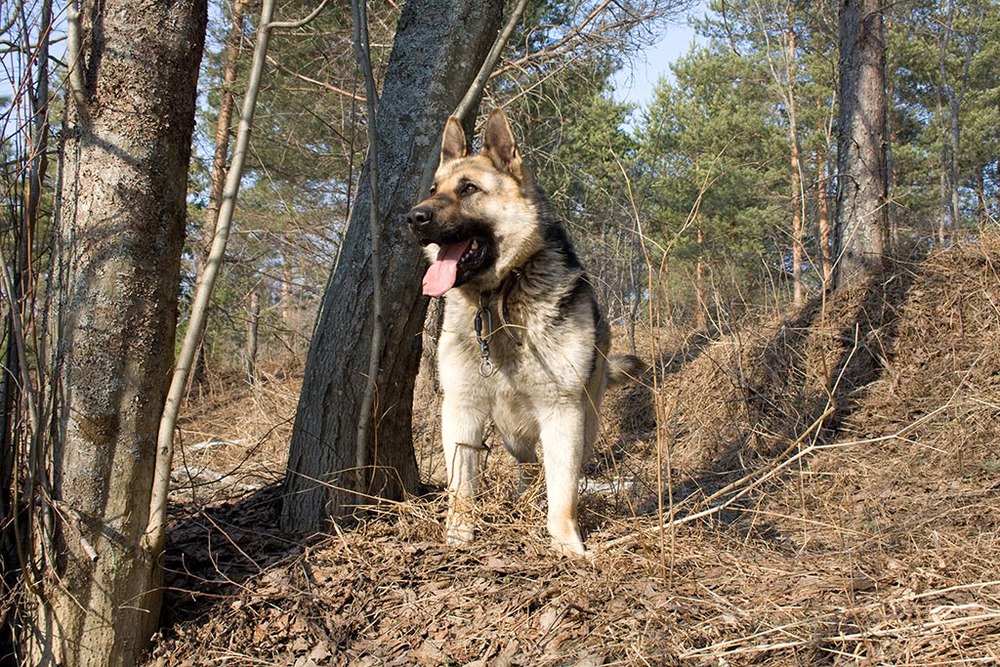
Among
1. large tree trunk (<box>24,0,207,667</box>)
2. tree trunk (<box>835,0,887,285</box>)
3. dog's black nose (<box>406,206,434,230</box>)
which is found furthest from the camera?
tree trunk (<box>835,0,887,285</box>)

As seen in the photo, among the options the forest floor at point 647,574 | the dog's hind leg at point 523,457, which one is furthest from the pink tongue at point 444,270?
the forest floor at point 647,574

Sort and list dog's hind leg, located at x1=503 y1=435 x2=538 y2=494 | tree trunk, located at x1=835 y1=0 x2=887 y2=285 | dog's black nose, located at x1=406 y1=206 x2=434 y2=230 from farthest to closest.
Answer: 1. tree trunk, located at x1=835 y1=0 x2=887 y2=285
2. dog's hind leg, located at x1=503 y1=435 x2=538 y2=494
3. dog's black nose, located at x1=406 y1=206 x2=434 y2=230

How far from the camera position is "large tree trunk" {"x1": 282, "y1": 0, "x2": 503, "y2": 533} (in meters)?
3.75

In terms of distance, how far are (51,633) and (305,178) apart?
11.1 meters

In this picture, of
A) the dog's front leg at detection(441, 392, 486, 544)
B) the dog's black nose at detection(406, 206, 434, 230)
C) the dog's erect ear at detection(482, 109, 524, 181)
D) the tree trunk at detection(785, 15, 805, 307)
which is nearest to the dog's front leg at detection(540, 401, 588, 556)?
the dog's front leg at detection(441, 392, 486, 544)

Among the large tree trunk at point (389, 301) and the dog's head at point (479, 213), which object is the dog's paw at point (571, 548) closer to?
the large tree trunk at point (389, 301)

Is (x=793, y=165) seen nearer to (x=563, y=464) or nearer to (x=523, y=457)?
(x=523, y=457)

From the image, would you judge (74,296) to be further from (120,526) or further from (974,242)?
(974,242)

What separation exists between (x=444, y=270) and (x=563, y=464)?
1160 millimetres

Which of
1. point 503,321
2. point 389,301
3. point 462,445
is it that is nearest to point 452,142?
point 389,301

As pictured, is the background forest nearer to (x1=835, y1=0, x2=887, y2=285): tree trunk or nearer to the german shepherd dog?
the german shepherd dog

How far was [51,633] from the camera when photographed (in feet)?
9.11

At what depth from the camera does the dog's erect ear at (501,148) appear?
3.98 m

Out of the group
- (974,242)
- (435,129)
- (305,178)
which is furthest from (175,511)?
(305,178)
